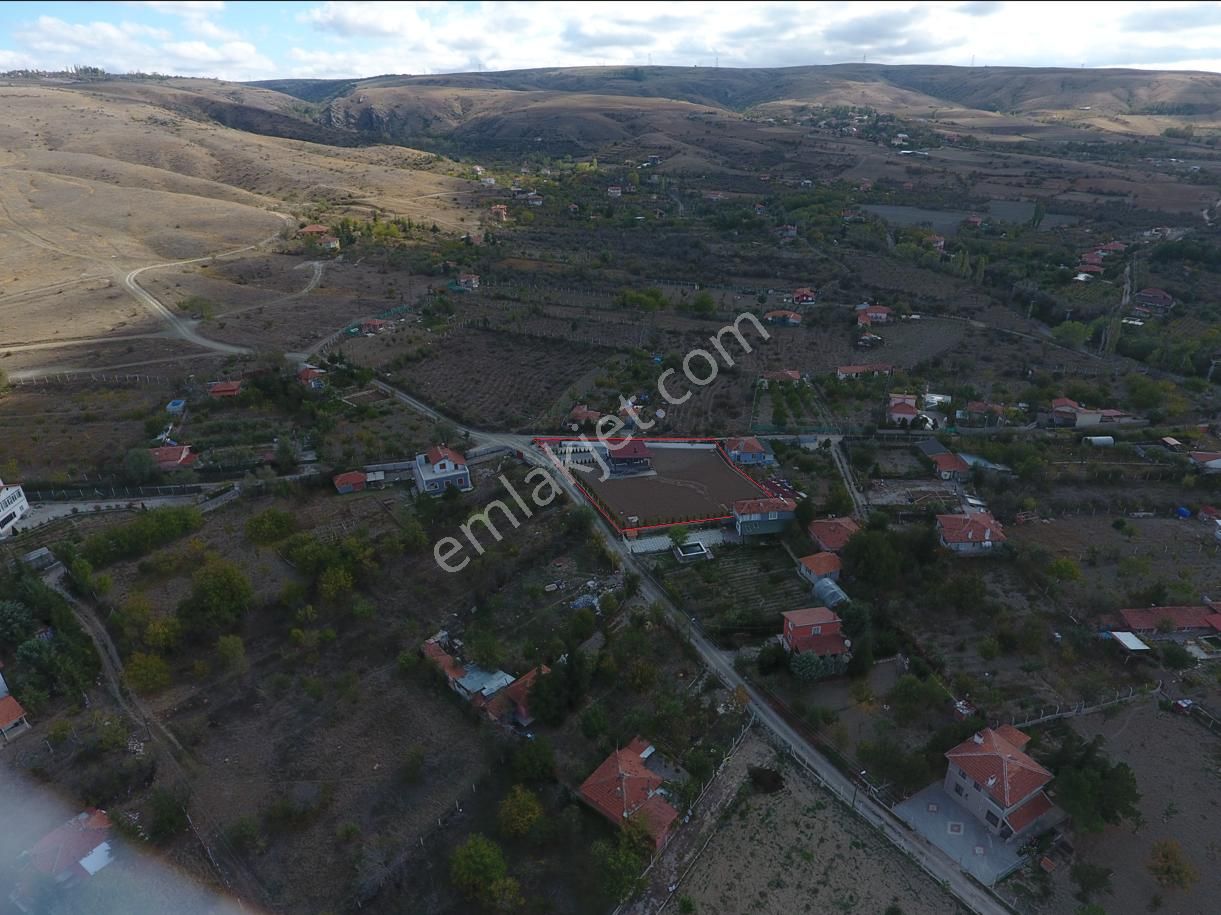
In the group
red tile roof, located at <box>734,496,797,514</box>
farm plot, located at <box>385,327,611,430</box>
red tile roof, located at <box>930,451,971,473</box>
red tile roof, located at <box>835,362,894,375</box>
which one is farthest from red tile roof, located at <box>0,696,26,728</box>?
red tile roof, located at <box>835,362,894,375</box>

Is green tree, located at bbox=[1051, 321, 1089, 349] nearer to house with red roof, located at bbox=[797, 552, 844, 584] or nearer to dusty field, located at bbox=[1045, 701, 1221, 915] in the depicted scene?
house with red roof, located at bbox=[797, 552, 844, 584]

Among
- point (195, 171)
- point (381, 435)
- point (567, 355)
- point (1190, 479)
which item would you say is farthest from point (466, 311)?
point (195, 171)

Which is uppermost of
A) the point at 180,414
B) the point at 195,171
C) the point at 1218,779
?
the point at 195,171

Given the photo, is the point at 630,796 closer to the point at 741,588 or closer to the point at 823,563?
the point at 741,588

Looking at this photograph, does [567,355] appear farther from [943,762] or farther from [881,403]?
[943,762]

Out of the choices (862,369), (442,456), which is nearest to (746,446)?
(862,369)

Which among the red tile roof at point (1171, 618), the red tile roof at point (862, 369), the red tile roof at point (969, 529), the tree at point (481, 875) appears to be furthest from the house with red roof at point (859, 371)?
the tree at point (481, 875)
